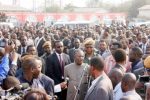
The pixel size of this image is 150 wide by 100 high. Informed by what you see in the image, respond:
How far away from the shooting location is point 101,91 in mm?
5398

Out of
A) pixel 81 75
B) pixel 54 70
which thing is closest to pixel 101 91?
pixel 81 75

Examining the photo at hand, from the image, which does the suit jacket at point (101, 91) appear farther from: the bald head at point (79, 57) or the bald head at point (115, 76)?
the bald head at point (79, 57)

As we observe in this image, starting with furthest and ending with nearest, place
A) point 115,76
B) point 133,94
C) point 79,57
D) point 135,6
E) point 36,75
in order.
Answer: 1. point 135,6
2. point 79,57
3. point 115,76
4. point 36,75
5. point 133,94

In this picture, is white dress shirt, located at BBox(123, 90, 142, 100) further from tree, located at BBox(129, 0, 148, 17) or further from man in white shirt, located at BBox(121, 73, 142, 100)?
tree, located at BBox(129, 0, 148, 17)

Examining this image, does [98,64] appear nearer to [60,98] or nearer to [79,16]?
[60,98]

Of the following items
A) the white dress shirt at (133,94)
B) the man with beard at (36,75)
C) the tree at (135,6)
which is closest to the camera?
the white dress shirt at (133,94)

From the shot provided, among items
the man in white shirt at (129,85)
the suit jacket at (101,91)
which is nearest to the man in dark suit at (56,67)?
the suit jacket at (101,91)

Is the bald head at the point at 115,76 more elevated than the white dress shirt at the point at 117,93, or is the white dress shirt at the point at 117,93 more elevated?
the bald head at the point at 115,76

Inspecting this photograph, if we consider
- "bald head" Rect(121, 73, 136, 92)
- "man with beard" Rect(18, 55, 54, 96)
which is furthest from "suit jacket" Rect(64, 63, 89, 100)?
"bald head" Rect(121, 73, 136, 92)

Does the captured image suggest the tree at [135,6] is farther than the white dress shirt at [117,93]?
Yes

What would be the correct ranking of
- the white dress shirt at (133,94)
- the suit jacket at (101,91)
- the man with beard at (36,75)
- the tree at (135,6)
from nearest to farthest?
the white dress shirt at (133,94), the suit jacket at (101,91), the man with beard at (36,75), the tree at (135,6)

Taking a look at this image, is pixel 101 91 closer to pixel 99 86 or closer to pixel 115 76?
pixel 99 86

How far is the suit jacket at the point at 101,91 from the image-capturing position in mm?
5391

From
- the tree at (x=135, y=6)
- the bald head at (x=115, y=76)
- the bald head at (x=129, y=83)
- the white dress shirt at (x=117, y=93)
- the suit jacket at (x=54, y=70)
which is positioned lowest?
the tree at (x=135, y=6)
